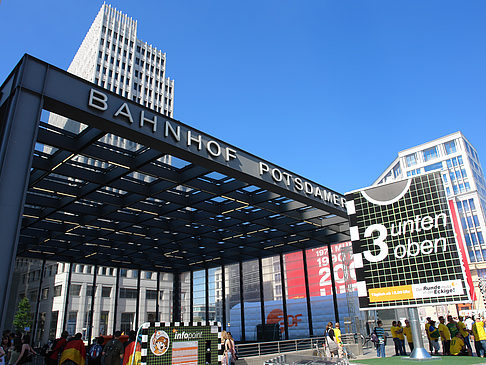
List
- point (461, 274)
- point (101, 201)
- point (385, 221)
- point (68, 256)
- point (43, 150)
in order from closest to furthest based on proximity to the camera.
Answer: point (461, 274), point (385, 221), point (43, 150), point (101, 201), point (68, 256)

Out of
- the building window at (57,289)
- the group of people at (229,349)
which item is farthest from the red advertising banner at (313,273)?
the group of people at (229,349)

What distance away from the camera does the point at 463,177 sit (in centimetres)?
8088

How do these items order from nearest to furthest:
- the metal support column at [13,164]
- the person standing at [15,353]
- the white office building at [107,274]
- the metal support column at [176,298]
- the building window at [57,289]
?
the metal support column at [13,164] < the person standing at [15,353] < the white office building at [107,274] < the metal support column at [176,298] < the building window at [57,289]

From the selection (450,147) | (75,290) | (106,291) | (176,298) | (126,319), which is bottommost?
(126,319)

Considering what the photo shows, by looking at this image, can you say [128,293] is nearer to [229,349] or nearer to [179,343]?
[229,349]

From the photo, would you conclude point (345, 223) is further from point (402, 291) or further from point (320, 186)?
point (402, 291)

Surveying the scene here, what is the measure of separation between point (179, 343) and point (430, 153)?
307ft

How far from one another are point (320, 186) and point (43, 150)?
12.1 meters

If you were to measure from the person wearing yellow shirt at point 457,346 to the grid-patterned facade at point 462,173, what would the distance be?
65221 mm

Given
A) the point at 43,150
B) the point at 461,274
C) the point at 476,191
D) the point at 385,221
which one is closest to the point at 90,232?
the point at 43,150

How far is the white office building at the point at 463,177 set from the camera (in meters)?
74.9

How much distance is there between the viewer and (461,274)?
31.9 feet

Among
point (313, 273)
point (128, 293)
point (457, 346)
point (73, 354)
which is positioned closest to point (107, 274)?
point (128, 293)

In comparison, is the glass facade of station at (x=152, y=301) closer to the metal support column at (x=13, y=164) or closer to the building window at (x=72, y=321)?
the building window at (x=72, y=321)
